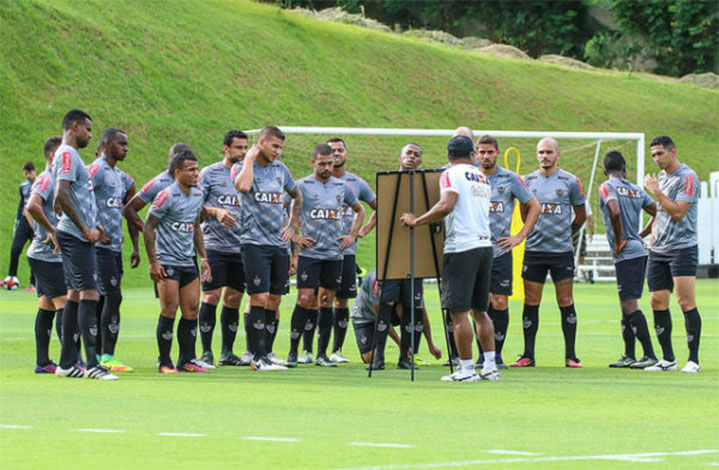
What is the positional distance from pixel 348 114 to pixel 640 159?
64.1ft

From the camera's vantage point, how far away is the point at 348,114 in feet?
152

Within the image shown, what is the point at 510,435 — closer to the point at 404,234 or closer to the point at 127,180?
the point at 404,234

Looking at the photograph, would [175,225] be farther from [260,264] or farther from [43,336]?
[43,336]

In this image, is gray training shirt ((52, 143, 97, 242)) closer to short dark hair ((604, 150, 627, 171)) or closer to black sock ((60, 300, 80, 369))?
black sock ((60, 300, 80, 369))

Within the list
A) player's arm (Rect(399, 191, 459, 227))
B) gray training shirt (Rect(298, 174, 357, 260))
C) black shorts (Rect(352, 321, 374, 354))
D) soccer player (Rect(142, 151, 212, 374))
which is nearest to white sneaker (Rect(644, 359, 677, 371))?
black shorts (Rect(352, 321, 374, 354))

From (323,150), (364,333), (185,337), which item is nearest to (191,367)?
(185,337)

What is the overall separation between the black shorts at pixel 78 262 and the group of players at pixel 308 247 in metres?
0.01

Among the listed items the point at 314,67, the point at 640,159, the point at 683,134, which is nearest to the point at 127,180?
the point at 640,159

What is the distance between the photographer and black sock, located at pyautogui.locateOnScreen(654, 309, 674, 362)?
12789 mm

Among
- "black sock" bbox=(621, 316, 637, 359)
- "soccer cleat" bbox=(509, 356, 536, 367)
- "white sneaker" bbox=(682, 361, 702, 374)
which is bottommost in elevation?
"soccer cleat" bbox=(509, 356, 536, 367)

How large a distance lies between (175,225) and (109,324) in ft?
3.92

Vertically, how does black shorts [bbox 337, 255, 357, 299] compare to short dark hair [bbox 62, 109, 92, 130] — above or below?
below

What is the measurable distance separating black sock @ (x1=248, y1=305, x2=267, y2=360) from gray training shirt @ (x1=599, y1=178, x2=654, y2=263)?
3514 millimetres

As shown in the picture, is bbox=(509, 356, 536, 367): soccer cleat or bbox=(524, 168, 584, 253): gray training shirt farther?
bbox=(524, 168, 584, 253): gray training shirt
